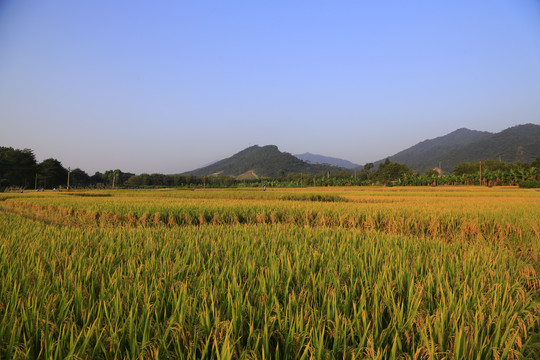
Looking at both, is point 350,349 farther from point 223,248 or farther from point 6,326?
point 223,248

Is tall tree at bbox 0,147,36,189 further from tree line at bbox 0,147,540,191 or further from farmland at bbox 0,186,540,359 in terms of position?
farmland at bbox 0,186,540,359

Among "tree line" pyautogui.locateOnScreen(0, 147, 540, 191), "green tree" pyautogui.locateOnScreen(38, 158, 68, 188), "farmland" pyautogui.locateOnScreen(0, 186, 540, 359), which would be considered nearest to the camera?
"farmland" pyautogui.locateOnScreen(0, 186, 540, 359)

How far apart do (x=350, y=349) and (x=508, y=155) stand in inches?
7553

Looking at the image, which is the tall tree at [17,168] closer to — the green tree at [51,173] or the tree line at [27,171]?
the tree line at [27,171]

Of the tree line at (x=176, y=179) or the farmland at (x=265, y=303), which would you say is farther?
the tree line at (x=176, y=179)

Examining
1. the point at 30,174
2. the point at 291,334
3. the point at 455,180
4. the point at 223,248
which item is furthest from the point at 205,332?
the point at 30,174

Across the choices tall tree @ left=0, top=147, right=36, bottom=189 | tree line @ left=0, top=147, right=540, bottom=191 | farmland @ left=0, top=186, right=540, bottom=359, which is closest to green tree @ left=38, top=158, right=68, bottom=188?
tree line @ left=0, top=147, right=540, bottom=191

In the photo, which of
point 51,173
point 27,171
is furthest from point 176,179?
point 27,171

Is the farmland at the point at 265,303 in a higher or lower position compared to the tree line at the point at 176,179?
lower

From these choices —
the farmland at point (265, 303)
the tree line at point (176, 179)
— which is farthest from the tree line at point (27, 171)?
the farmland at point (265, 303)

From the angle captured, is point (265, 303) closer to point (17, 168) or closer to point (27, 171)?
point (17, 168)

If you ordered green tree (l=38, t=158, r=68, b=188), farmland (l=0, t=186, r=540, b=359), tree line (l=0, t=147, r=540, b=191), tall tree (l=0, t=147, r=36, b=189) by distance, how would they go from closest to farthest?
farmland (l=0, t=186, r=540, b=359)
tree line (l=0, t=147, r=540, b=191)
tall tree (l=0, t=147, r=36, b=189)
green tree (l=38, t=158, r=68, b=188)

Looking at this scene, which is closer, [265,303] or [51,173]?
[265,303]

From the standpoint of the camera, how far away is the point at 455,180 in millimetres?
54406
